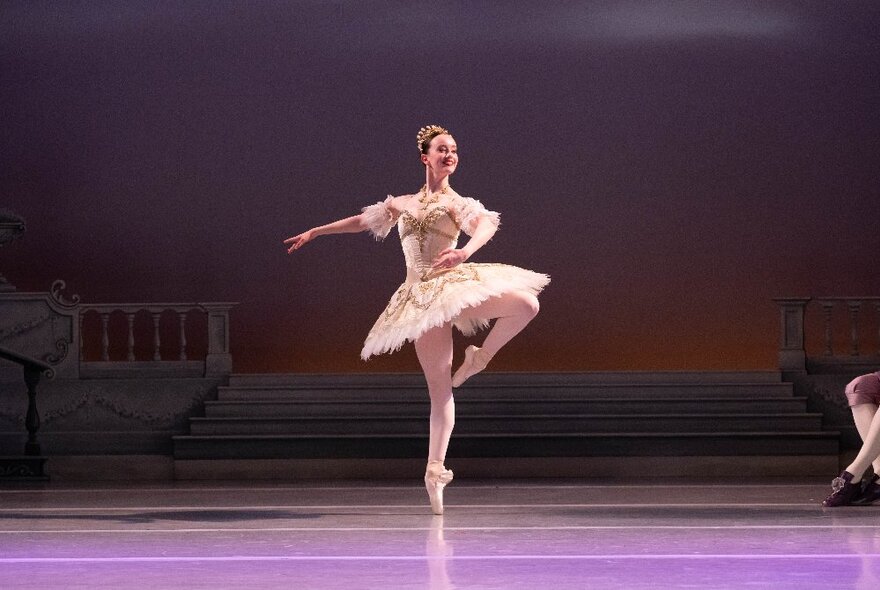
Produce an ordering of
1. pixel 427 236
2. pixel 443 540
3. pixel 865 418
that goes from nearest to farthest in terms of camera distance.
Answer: pixel 443 540, pixel 427 236, pixel 865 418

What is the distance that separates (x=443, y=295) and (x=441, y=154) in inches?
22.3

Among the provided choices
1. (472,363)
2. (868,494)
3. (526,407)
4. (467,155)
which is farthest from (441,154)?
(467,155)

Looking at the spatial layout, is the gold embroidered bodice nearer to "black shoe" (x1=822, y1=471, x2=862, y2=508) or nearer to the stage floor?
the stage floor

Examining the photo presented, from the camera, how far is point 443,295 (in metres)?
4.86

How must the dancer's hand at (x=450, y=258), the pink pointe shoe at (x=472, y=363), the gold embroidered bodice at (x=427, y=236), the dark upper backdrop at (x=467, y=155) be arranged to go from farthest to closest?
the dark upper backdrop at (x=467, y=155) → the gold embroidered bodice at (x=427, y=236) → the pink pointe shoe at (x=472, y=363) → the dancer's hand at (x=450, y=258)

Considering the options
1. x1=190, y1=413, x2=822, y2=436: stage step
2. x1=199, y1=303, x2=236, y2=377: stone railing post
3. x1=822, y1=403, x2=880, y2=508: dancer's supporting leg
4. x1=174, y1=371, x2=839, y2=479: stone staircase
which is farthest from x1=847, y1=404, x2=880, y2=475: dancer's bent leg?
x1=199, y1=303, x2=236, y2=377: stone railing post

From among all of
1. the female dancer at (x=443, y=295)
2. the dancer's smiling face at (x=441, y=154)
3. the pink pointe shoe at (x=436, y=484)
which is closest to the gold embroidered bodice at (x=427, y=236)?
the female dancer at (x=443, y=295)

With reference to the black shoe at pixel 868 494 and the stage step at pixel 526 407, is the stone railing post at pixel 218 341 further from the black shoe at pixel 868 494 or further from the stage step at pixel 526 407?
the black shoe at pixel 868 494

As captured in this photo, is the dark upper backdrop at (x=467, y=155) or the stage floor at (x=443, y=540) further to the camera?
the dark upper backdrop at (x=467, y=155)

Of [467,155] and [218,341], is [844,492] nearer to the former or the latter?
[218,341]

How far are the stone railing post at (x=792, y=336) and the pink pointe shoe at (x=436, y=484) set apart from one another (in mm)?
4526

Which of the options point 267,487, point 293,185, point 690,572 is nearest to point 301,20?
point 293,185

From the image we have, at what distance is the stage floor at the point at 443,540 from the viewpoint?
3295 millimetres

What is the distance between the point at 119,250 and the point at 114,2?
1.98 m
